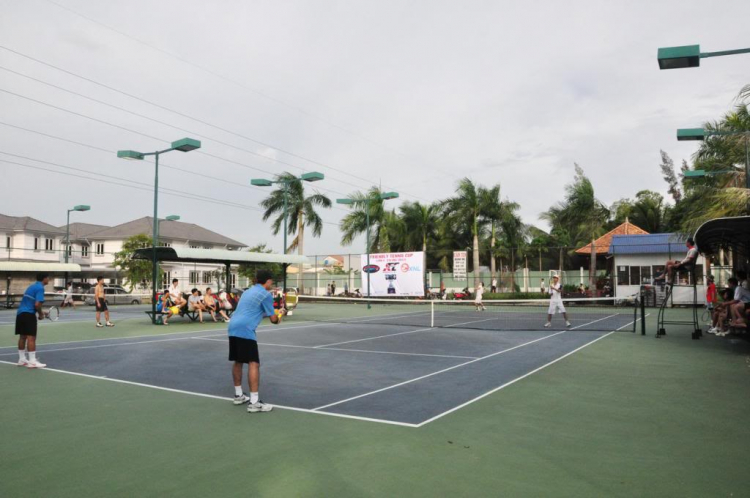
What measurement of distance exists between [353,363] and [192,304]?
12.7 m

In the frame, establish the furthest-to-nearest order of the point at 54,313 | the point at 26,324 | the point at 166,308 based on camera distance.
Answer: the point at 54,313 → the point at 166,308 → the point at 26,324

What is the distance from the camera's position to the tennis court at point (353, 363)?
24.7 feet

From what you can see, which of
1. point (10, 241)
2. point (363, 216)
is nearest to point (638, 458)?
point (363, 216)

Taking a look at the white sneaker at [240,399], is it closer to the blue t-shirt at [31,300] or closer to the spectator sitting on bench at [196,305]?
the blue t-shirt at [31,300]

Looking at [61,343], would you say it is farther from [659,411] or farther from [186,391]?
[659,411]

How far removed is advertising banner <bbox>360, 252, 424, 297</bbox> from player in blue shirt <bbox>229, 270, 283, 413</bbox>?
101 ft

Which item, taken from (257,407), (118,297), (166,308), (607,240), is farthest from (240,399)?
(607,240)

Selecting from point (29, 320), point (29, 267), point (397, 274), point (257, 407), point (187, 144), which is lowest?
point (257, 407)

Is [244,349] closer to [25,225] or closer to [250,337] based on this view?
[250,337]

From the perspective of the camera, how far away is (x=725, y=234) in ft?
45.1

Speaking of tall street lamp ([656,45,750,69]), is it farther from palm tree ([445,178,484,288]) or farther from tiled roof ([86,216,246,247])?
tiled roof ([86,216,246,247])

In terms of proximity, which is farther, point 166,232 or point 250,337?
point 166,232

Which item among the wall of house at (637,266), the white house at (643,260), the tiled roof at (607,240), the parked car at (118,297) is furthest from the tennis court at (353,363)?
the tiled roof at (607,240)

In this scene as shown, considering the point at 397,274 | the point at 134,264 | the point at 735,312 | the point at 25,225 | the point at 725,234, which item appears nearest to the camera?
the point at 725,234
